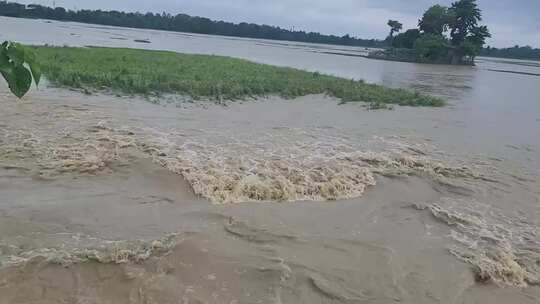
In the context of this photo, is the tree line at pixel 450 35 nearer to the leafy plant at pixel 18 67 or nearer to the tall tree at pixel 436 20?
the tall tree at pixel 436 20

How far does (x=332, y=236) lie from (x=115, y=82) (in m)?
10.7

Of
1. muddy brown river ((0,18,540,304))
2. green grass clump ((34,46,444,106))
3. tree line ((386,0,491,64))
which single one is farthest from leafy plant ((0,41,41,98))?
tree line ((386,0,491,64))

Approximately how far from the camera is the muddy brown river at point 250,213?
3912 mm

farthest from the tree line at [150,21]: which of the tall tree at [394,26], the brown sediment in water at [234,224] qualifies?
the brown sediment in water at [234,224]

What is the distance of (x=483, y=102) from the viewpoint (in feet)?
68.6

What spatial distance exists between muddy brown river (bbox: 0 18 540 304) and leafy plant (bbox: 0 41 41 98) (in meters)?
2.37

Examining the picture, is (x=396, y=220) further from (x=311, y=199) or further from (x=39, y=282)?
(x=39, y=282)

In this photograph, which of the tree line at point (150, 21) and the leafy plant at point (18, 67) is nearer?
the leafy plant at point (18, 67)

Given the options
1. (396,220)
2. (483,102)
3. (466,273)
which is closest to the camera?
(466,273)

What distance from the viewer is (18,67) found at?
1.63 metres

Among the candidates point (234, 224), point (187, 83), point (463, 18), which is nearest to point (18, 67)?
point (234, 224)

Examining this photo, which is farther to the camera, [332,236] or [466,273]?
[332,236]

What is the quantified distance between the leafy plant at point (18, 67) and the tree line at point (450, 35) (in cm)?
6973

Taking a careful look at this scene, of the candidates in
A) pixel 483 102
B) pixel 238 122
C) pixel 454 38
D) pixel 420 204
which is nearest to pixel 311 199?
pixel 420 204
